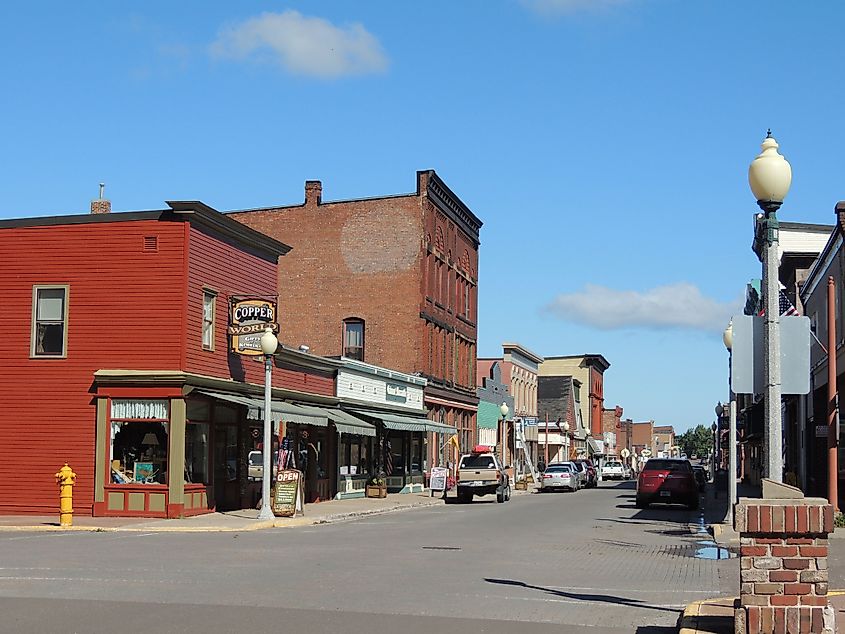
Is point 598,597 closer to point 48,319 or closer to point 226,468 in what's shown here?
point 226,468

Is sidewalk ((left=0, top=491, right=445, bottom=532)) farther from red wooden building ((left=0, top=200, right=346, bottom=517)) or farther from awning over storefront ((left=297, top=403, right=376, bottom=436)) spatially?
awning over storefront ((left=297, top=403, right=376, bottom=436))

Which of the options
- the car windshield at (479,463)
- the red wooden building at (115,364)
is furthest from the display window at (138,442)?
the car windshield at (479,463)

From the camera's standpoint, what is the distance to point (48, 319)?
28.6m

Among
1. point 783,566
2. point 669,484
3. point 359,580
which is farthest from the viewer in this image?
point 669,484

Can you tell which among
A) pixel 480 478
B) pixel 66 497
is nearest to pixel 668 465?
pixel 480 478

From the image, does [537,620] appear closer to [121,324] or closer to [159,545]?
[159,545]

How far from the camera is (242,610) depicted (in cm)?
1170

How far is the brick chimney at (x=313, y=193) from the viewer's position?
5359 centimetres

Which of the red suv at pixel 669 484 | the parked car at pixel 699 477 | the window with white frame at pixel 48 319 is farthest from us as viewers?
the parked car at pixel 699 477

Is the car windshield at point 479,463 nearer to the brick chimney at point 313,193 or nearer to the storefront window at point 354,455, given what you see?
the storefront window at point 354,455

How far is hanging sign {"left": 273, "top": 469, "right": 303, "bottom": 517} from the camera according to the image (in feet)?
91.3

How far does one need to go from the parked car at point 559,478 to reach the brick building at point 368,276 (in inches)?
218

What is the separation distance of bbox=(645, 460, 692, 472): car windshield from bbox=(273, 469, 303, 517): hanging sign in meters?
13.7

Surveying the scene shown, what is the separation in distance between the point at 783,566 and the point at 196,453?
21002 mm
